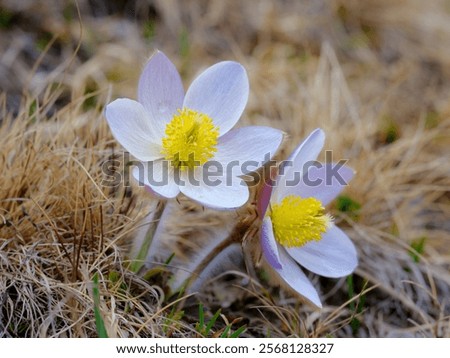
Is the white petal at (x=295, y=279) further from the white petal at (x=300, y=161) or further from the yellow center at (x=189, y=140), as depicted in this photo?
the yellow center at (x=189, y=140)

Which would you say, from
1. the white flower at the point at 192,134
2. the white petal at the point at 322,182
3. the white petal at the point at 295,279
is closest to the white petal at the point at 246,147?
the white flower at the point at 192,134

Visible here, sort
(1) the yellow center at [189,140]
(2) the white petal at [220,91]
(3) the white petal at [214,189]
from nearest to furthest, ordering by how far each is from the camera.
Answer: (3) the white petal at [214,189] → (1) the yellow center at [189,140] → (2) the white petal at [220,91]

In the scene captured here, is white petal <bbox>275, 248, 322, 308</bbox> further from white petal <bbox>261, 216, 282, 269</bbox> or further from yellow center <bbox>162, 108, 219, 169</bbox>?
yellow center <bbox>162, 108, 219, 169</bbox>

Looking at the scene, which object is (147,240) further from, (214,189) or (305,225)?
(305,225)

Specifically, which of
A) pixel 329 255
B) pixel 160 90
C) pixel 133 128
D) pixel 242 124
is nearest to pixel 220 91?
pixel 160 90
